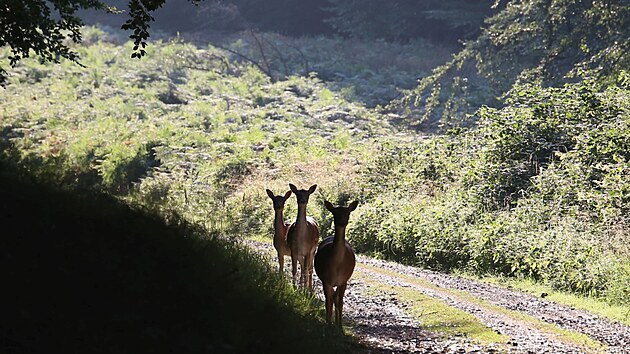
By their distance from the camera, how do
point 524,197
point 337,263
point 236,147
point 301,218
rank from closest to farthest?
point 337,263
point 301,218
point 524,197
point 236,147

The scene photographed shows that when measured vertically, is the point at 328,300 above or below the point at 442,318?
above

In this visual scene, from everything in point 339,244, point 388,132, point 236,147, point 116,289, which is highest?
point 388,132

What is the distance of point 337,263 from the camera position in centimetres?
1088

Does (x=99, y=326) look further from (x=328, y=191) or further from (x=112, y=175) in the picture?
(x=112, y=175)

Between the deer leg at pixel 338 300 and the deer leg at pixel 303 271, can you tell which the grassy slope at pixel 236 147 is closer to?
the deer leg at pixel 303 271

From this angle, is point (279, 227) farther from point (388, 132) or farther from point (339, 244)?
point (388, 132)

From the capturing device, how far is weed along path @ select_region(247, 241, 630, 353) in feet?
36.8

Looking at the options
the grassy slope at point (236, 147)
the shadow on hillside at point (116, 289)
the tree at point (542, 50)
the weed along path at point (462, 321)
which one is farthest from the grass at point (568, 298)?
the tree at point (542, 50)

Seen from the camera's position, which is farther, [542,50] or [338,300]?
[542,50]

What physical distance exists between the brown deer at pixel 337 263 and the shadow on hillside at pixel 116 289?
1.64 m

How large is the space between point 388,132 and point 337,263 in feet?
91.7

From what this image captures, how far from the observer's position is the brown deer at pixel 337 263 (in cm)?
1082

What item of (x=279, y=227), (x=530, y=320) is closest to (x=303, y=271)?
(x=279, y=227)

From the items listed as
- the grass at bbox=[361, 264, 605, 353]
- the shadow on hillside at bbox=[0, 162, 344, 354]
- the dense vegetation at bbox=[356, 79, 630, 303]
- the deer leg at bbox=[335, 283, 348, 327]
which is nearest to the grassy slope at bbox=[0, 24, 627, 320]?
the dense vegetation at bbox=[356, 79, 630, 303]
